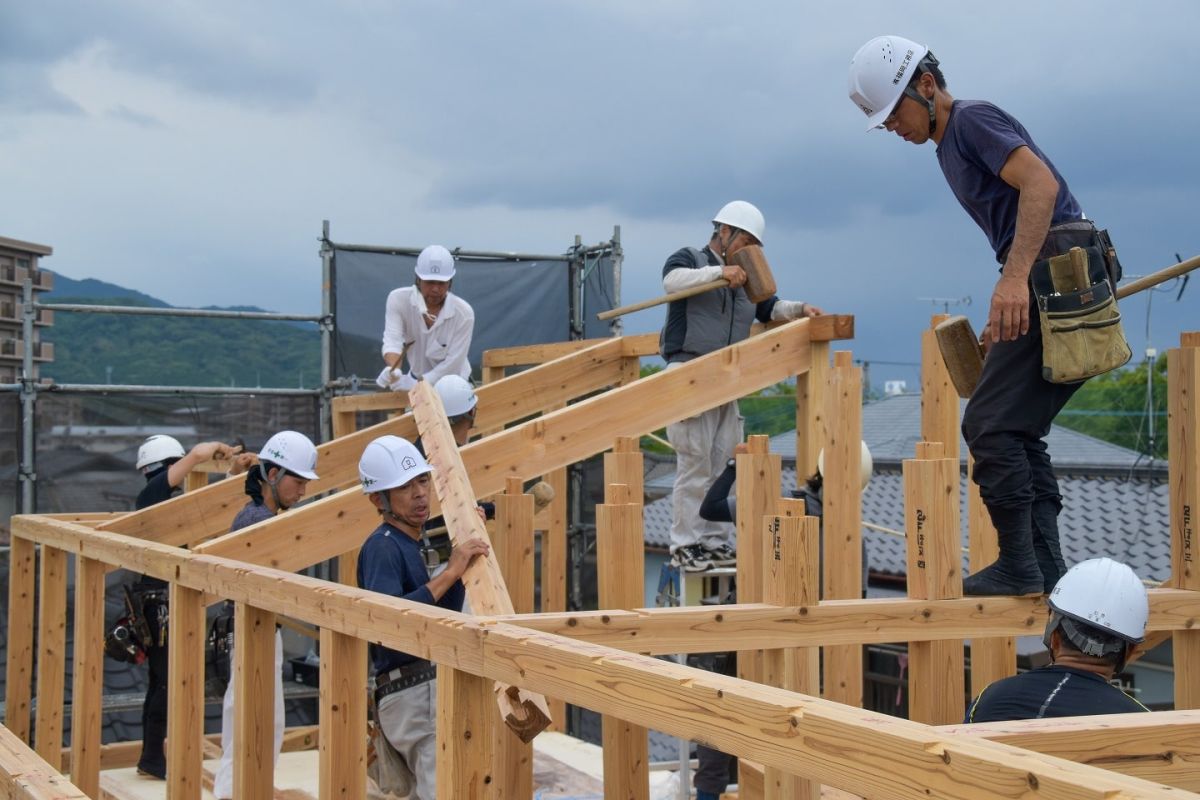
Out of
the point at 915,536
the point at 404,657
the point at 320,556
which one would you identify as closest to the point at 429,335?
the point at 320,556

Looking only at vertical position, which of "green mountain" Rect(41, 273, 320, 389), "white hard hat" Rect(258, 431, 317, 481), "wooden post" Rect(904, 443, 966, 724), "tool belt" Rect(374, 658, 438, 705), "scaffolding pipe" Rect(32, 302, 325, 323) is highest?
"green mountain" Rect(41, 273, 320, 389)

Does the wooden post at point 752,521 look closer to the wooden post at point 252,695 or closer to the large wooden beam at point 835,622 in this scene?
the large wooden beam at point 835,622

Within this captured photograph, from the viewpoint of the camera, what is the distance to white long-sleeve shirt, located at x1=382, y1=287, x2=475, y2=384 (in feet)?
27.6

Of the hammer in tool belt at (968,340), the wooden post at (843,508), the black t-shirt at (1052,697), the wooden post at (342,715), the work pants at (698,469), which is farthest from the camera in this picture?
the work pants at (698,469)

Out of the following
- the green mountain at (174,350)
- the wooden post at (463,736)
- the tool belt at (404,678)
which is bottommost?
the tool belt at (404,678)

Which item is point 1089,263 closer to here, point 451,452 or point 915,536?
point 915,536

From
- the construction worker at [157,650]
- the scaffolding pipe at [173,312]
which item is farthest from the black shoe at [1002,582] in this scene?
the scaffolding pipe at [173,312]

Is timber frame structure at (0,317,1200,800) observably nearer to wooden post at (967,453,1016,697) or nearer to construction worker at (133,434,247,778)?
wooden post at (967,453,1016,697)

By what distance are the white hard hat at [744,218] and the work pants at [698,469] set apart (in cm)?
100

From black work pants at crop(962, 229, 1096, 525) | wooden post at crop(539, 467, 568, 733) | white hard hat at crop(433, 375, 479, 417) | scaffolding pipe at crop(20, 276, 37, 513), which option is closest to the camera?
black work pants at crop(962, 229, 1096, 525)

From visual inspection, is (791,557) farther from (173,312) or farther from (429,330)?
(173,312)

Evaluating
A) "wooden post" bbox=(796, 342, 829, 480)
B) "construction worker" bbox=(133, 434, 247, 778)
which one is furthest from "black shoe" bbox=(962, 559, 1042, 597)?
"construction worker" bbox=(133, 434, 247, 778)

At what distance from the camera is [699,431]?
23.4ft

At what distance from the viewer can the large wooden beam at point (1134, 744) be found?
234cm
